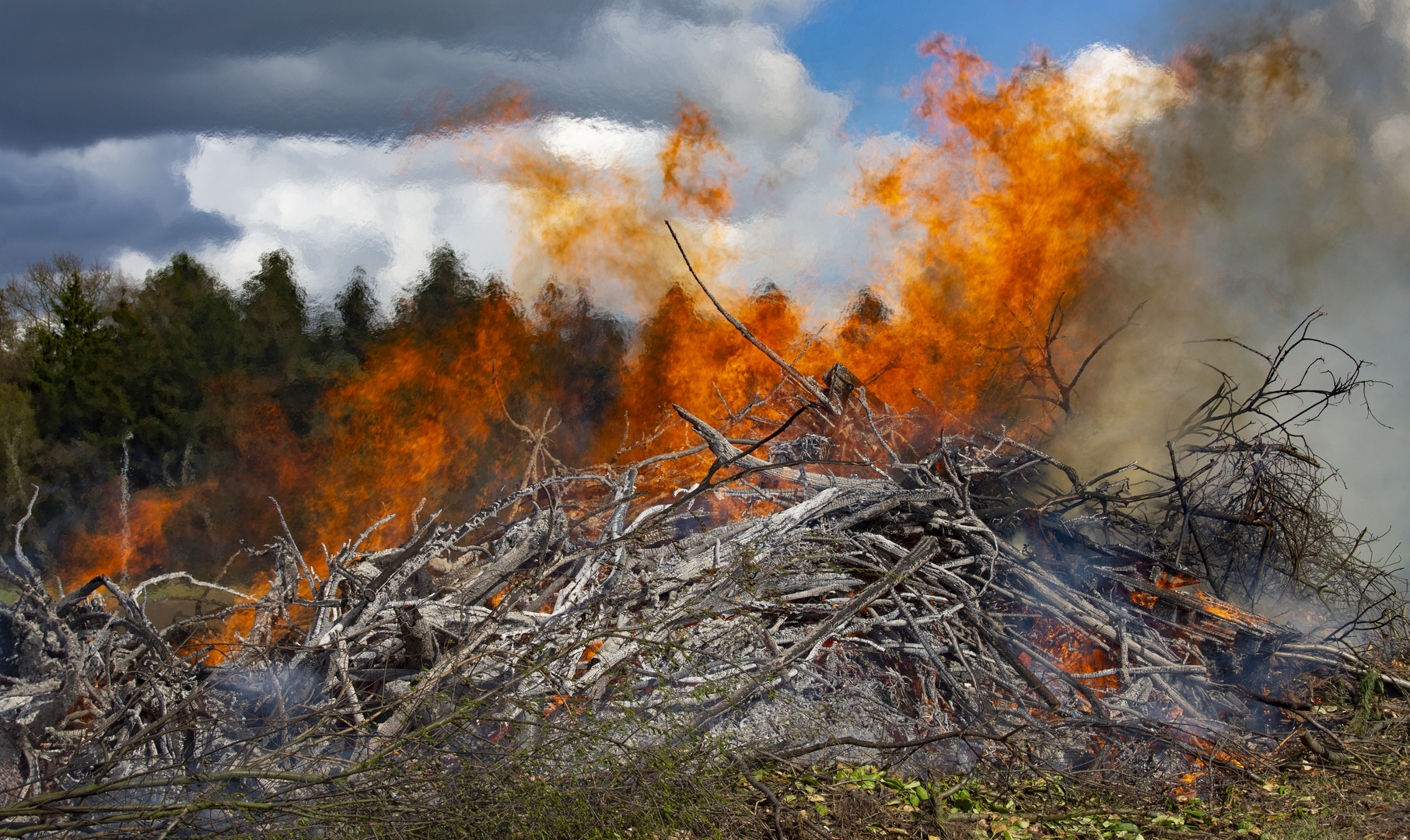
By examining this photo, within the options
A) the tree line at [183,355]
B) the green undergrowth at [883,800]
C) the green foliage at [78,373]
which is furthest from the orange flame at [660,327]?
the green undergrowth at [883,800]

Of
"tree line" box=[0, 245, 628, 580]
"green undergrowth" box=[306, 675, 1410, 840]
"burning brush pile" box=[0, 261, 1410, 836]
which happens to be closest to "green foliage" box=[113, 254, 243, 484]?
"tree line" box=[0, 245, 628, 580]

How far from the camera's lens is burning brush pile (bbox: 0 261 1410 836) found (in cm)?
312

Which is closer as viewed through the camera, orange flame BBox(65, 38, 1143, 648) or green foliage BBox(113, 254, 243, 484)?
orange flame BBox(65, 38, 1143, 648)

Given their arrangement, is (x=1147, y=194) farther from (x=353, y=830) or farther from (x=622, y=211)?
(x=353, y=830)

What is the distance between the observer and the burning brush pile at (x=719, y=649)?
3117 mm

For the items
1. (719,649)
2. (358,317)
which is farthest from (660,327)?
(719,649)

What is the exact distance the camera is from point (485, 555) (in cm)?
560

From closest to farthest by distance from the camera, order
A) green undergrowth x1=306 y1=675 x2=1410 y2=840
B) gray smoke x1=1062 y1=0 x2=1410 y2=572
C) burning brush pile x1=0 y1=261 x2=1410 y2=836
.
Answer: green undergrowth x1=306 y1=675 x2=1410 y2=840 → burning brush pile x1=0 y1=261 x2=1410 y2=836 → gray smoke x1=1062 y1=0 x2=1410 y2=572

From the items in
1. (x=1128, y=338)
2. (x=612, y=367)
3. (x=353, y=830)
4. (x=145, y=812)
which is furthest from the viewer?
(x=612, y=367)

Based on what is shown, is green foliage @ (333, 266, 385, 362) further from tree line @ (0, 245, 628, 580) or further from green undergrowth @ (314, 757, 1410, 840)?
green undergrowth @ (314, 757, 1410, 840)

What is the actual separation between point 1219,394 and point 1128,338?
134 inches

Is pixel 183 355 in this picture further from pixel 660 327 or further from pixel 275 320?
pixel 660 327

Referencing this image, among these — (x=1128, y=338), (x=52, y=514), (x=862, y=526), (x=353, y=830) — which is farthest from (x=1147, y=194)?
(x=52, y=514)

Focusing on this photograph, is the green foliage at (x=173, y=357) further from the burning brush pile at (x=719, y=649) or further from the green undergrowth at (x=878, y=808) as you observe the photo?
the green undergrowth at (x=878, y=808)
